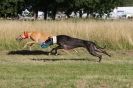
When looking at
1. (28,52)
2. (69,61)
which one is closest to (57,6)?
(28,52)

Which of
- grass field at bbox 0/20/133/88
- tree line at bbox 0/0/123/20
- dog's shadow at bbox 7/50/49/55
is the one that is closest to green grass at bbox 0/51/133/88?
grass field at bbox 0/20/133/88

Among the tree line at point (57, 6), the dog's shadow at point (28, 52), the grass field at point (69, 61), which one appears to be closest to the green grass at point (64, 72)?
the grass field at point (69, 61)

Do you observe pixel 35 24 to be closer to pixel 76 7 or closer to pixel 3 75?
pixel 3 75

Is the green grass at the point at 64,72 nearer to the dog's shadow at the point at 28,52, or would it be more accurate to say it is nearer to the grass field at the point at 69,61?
the grass field at the point at 69,61

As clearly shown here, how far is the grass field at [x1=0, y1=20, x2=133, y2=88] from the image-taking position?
9969 millimetres

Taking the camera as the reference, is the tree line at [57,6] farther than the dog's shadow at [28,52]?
Yes

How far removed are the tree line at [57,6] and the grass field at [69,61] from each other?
104ft

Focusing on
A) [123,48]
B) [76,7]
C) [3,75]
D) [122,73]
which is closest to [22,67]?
[3,75]

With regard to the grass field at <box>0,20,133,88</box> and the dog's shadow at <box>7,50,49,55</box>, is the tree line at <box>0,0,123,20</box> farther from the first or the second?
the dog's shadow at <box>7,50,49,55</box>

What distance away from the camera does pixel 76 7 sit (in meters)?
54.8

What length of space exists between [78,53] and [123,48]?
2.25 meters

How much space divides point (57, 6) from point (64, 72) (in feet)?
147

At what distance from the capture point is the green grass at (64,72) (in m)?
9.73

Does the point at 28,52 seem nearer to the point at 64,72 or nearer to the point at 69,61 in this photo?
the point at 69,61
